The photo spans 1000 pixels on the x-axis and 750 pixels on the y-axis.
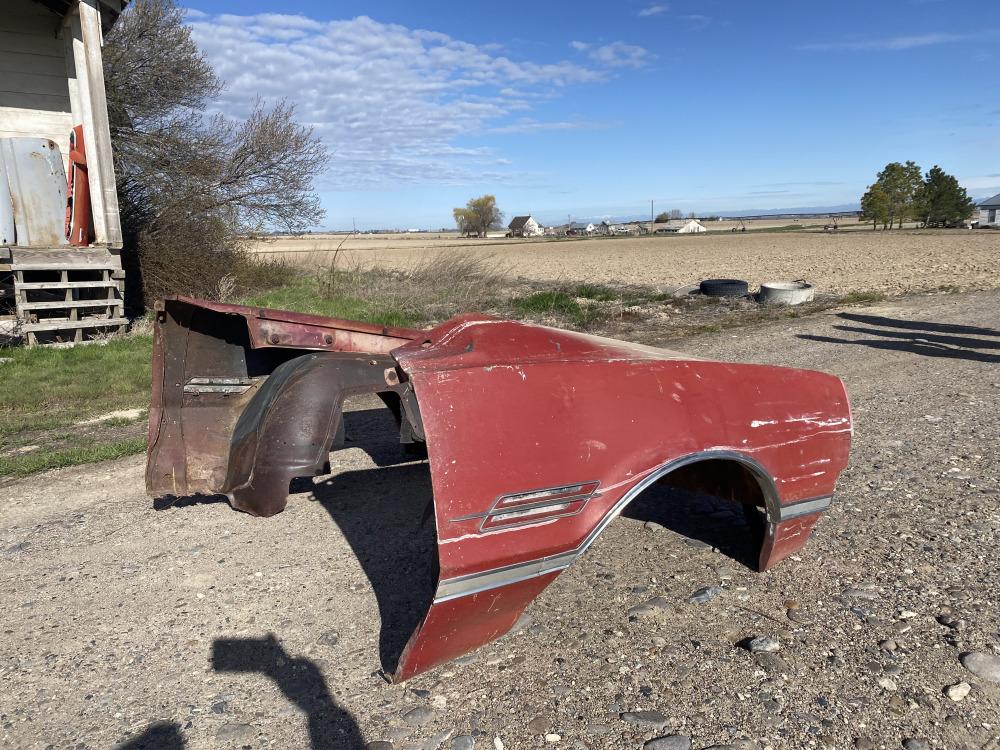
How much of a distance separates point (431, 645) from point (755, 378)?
67.2 inches

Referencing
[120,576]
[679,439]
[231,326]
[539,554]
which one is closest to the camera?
[539,554]

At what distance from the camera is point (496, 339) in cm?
272

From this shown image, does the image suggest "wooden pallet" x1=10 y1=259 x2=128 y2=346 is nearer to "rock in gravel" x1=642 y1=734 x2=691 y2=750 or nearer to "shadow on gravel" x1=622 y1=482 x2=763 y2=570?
"shadow on gravel" x1=622 y1=482 x2=763 y2=570

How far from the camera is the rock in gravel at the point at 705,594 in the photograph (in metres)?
3.12

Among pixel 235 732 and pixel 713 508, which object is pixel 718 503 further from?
pixel 235 732

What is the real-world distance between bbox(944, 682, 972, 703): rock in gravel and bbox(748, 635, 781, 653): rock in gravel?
22.4 inches

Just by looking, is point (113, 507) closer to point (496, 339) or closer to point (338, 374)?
point (338, 374)

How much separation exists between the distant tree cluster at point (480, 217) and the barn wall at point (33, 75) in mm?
121467

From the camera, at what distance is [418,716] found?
7.89 feet

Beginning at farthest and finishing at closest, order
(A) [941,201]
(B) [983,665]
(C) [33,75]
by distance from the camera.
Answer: (A) [941,201]
(C) [33,75]
(B) [983,665]

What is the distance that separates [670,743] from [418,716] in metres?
0.85

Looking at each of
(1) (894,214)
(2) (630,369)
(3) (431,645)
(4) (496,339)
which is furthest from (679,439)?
(1) (894,214)

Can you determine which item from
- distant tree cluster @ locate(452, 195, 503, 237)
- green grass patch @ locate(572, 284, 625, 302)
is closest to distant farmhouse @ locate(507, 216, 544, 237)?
distant tree cluster @ locate(452, 195, 503, 237)

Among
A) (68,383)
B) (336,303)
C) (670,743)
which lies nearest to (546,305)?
(336,303)
